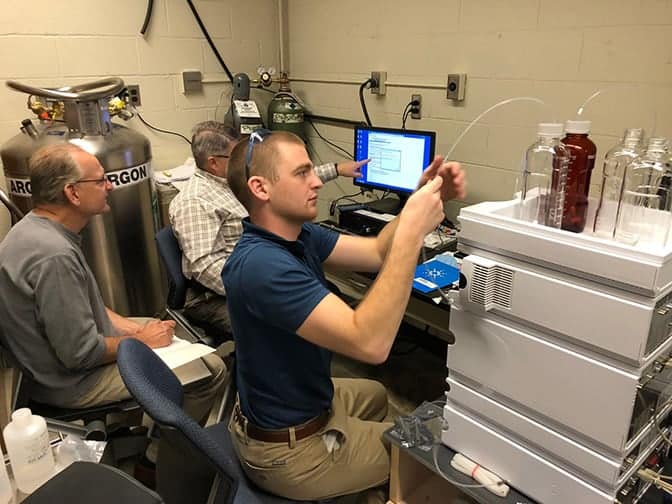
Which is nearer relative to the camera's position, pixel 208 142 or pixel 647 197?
pixel 647 197

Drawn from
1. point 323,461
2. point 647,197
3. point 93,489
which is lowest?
point 323,461

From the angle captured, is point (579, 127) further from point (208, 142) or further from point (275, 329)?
point (208, 142)

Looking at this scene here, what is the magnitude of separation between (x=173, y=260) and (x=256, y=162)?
101 centimetres

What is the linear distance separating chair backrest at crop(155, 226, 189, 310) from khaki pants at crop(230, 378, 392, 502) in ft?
2.85

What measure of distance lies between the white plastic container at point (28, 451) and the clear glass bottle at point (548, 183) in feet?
3.85

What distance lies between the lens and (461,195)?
4.58ft

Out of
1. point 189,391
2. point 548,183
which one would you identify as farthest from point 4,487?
point 548,183

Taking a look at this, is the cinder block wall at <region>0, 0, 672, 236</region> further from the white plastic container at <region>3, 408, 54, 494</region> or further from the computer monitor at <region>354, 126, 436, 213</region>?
the white plastic container at <region>3, 408, 54, 494</region>

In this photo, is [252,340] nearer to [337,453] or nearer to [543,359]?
[337,453]

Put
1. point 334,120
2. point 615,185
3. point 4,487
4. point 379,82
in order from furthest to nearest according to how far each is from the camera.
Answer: point 334,120
point 379,82
point 615,185
point 4,487

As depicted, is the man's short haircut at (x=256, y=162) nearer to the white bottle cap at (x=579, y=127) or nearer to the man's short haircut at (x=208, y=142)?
the white bottle cap at (x=579, y=127)

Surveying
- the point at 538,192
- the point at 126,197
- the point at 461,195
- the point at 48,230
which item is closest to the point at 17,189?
the point at 126,197

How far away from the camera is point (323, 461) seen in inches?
55.6

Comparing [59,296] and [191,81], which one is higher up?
[191,81]
